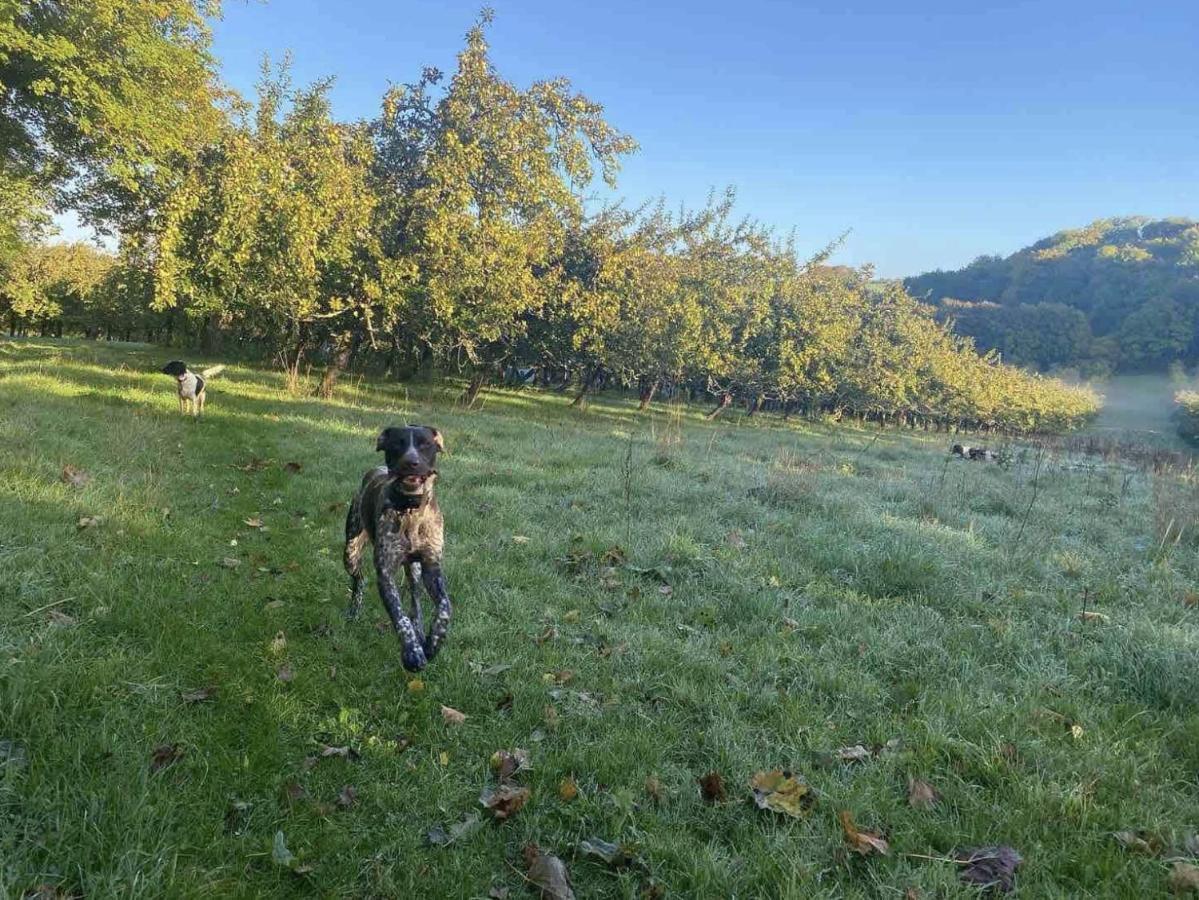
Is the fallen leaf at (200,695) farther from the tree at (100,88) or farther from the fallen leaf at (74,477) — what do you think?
the tree at (100,88)

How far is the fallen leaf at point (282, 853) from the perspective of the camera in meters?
2.72

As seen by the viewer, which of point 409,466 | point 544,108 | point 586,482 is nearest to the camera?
point 409,466

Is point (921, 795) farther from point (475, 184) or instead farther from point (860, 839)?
point (475, 184)

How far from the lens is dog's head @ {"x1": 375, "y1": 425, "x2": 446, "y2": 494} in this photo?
4.55 metres

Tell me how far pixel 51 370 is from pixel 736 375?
1066 inches

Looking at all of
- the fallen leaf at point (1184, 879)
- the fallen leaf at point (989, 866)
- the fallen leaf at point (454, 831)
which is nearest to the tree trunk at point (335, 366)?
the fallen leaf at point (454, 831)

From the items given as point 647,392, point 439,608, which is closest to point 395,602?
point 439,608

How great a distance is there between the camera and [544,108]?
71.3 feet

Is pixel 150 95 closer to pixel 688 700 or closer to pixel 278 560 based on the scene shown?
pixel 278 560

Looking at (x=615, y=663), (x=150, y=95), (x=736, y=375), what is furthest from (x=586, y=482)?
(x=736, y=375)

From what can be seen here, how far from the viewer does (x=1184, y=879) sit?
271cm

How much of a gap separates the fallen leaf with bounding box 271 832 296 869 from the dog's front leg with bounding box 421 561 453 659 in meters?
1.56

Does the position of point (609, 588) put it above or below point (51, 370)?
below

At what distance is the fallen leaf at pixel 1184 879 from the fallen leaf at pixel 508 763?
2907 millimetres
